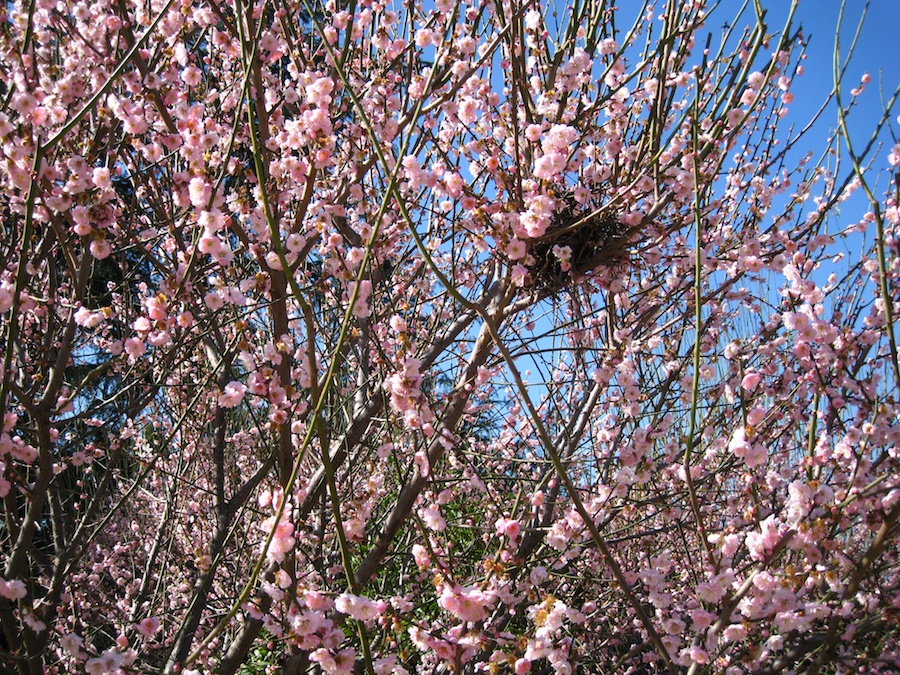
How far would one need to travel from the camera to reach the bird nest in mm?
2395

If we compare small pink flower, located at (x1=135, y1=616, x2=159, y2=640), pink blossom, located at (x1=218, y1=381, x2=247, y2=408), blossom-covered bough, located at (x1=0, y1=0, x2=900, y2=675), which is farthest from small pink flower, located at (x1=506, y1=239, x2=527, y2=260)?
small pink flower, located at (x1=135, y1=616, x2=159, y2=640)

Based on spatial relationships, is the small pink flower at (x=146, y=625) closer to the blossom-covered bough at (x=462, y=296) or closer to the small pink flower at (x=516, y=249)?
the blossom-covered bough at (x=462, y=296)

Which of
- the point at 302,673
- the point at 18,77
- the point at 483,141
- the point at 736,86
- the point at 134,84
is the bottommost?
the point at 302,673

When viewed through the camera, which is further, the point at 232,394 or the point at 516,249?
the point at 232,394

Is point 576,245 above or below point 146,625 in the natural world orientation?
above

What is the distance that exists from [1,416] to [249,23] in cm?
150

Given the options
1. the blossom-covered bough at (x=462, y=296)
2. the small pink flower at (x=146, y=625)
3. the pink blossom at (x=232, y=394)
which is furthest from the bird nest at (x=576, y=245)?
the small pink flower at (x=146, y=625)

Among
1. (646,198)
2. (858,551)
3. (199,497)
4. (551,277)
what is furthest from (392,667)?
(199,497)

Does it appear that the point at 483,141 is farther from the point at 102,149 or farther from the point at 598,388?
the point at 102,149

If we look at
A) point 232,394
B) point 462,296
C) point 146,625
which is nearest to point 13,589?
point 146,625

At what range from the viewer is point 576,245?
7.99 feet

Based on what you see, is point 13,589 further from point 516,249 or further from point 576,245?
point 576,245

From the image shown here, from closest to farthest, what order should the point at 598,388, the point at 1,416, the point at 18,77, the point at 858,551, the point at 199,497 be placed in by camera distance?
1. the point at 1,416
2. the point at 18,77
3. the point at 598,388
4. the point at 858,551
5. the point at 199,497

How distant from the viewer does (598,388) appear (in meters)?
3.32
